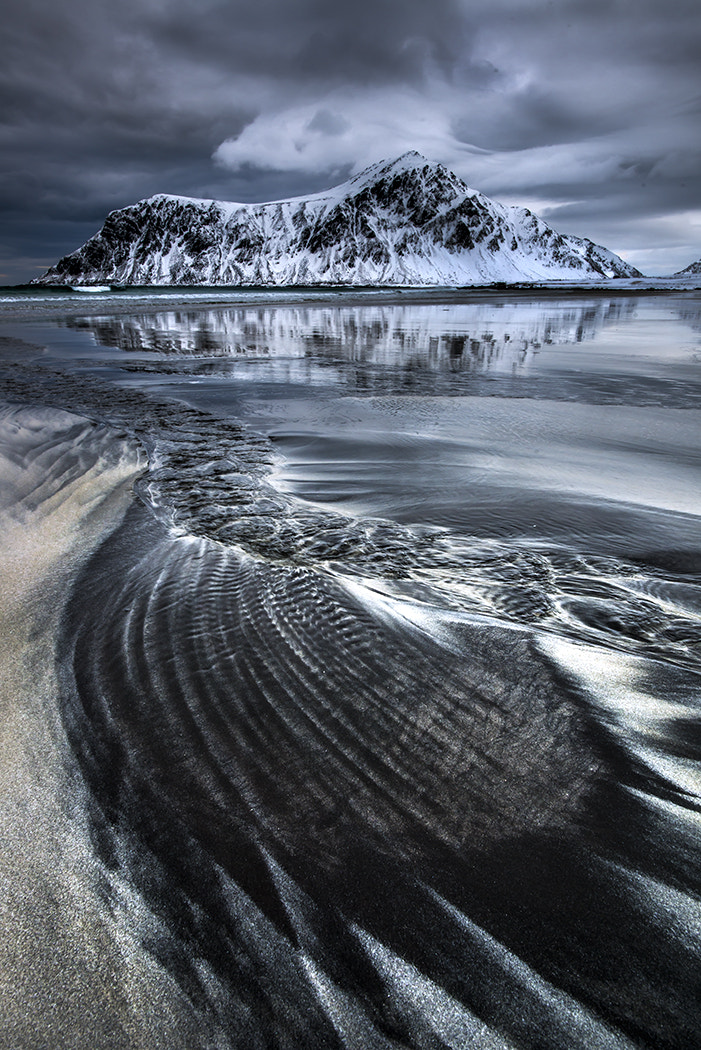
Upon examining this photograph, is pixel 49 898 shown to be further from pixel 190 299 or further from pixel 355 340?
pixel 190 299

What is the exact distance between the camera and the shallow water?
0.99m

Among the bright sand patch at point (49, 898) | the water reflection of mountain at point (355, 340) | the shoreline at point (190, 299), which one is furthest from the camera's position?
the shoreline at point (190, 299)

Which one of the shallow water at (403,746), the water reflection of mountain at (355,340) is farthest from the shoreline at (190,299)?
the shallow water at (403,746)

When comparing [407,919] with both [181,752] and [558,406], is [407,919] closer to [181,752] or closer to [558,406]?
[181,752]

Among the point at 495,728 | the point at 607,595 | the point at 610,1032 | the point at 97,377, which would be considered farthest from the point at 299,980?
the point at 97,377

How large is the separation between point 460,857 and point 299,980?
422 millimetres

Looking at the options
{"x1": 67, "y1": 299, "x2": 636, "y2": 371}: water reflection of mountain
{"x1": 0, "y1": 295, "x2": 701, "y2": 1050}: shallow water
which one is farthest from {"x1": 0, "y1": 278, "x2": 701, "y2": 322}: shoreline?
{"x1": 0, "y1": 295, "x2": 701, "y2": 1050}: shallow water

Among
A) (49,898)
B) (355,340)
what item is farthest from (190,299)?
(49,898)

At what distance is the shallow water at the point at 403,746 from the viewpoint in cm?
99

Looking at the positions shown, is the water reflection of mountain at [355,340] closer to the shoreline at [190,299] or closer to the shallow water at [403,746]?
the shallow water at [403,746]

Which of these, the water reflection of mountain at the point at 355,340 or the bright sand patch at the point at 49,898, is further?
the water reflection of mountain at the point at 355,340

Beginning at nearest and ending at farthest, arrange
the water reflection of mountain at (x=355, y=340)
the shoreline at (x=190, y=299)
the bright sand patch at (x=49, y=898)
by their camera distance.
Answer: the bright sand patch at (x=49, y=898)
the water reflection of mountain at (x=355, y=340)
the shoreline at (x=190, y=299)

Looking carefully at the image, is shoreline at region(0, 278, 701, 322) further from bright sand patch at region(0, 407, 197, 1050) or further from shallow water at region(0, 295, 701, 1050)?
bright sand patch at region(0, 407, 197, 1050)

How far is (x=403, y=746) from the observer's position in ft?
5.00
